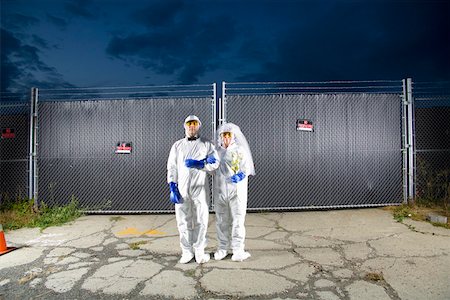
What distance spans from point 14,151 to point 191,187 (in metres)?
6.13

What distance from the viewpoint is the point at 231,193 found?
404cm

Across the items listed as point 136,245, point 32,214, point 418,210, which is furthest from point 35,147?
point 418,210

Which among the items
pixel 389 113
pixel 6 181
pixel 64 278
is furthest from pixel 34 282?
pixel 389 113

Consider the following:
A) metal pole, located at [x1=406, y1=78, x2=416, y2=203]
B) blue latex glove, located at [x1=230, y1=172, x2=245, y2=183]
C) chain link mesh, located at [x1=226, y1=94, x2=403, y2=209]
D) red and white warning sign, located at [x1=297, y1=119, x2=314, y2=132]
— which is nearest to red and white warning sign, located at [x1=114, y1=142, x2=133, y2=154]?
chain link mesh, located at [x1=226, y1=94, x2=403, y2=209]

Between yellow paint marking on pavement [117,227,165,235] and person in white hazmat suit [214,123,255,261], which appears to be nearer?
person in white hazmat suit [214,123,255,261]

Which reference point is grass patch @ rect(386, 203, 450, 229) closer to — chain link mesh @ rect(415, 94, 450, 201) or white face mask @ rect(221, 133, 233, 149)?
chain link mesh @ rect(415, 94, 450, 201)

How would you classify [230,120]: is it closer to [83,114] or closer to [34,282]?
[83,114]

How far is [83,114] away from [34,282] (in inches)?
169

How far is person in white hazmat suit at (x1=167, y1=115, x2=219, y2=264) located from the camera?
3.99m

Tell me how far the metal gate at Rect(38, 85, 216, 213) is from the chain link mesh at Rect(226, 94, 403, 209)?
4.20ft

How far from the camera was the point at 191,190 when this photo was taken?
4.01m

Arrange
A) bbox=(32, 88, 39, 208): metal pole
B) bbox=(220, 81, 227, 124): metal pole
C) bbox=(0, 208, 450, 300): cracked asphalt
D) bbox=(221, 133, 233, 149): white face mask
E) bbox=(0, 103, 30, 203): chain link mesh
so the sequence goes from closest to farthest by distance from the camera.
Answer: bbox=(0, 208, 450, 300): cracked asphalt → bbox=(221, 133, 233, 149): white face mask → bbox=(220, 81, 227, 124): metal pole → bbox=(32, 88, 39, 208): metal pole → bbox=(0, 103, 30, 203): chain link mesh

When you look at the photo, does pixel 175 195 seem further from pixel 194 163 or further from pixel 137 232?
pixel 137 232

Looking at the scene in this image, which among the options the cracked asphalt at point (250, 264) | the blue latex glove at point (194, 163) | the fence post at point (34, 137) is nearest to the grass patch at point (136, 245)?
the cracked asphalt at point (250, 264)
